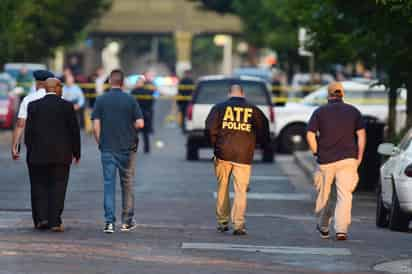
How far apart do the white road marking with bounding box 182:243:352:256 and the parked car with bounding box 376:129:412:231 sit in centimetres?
191

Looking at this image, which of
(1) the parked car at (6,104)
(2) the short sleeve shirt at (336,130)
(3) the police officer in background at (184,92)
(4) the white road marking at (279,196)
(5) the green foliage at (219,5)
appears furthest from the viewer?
(5) the green foliage at (219,5)

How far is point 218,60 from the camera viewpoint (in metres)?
142

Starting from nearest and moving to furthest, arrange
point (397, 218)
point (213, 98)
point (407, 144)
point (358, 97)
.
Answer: point (397, 218) → point (407, 144) → point (213, 98) → point (358, 97)

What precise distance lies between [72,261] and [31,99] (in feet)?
15.3

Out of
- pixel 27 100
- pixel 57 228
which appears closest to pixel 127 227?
pixel 57 228

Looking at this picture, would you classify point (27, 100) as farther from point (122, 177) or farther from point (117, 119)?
point (122, 177)

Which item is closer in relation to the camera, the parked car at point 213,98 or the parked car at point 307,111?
the parked car at point 213,98

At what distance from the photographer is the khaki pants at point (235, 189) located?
16.7 m

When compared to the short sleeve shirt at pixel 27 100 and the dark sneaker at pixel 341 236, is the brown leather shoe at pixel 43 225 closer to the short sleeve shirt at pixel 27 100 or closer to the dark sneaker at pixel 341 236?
the short sleeve shirt at pixel 27 100

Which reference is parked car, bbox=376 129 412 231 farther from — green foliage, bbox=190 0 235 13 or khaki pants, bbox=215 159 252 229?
green foliage, bbox=190 0 235 13

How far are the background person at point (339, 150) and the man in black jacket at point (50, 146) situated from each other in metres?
2.62

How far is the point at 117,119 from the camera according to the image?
16.5m

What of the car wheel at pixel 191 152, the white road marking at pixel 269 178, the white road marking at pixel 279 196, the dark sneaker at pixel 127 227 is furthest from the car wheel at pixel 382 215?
the car wheel at pixel 191 152

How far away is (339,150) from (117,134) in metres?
2.38
